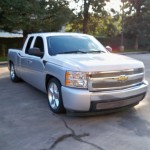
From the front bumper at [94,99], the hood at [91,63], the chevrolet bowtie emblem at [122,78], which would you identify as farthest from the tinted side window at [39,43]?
the chevrolet bowtie emblem at [122,78]

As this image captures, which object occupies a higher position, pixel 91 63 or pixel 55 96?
pixel 91 63

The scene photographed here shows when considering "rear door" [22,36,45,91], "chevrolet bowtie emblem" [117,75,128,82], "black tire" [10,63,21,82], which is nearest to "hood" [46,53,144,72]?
"chevrolet bowtie emblem" [117,75,128,82]

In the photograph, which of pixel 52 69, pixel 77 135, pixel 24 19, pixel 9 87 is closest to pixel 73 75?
pixel 52 69

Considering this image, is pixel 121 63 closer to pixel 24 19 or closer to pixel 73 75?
pixel 73 75

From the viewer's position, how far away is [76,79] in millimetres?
5023

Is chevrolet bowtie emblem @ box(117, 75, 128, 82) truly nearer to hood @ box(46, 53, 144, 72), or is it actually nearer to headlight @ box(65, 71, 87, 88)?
hood @ box(46, 53, 144, 72)

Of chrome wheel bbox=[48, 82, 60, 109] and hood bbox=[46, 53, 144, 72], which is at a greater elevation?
hood bbox=[46, 53, 144, 72]

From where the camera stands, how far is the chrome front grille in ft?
16.3

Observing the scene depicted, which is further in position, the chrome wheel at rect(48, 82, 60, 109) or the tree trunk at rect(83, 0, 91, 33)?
the tree trunk at rect(83, 0, 91, 33)

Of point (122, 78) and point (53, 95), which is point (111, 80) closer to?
point (122, 78)

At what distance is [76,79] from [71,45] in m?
1.76

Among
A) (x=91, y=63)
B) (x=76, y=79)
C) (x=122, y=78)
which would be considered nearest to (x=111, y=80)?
(x=122, y=78)

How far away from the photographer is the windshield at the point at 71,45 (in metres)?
6.36

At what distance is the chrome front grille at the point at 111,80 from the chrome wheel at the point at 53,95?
944 mm
